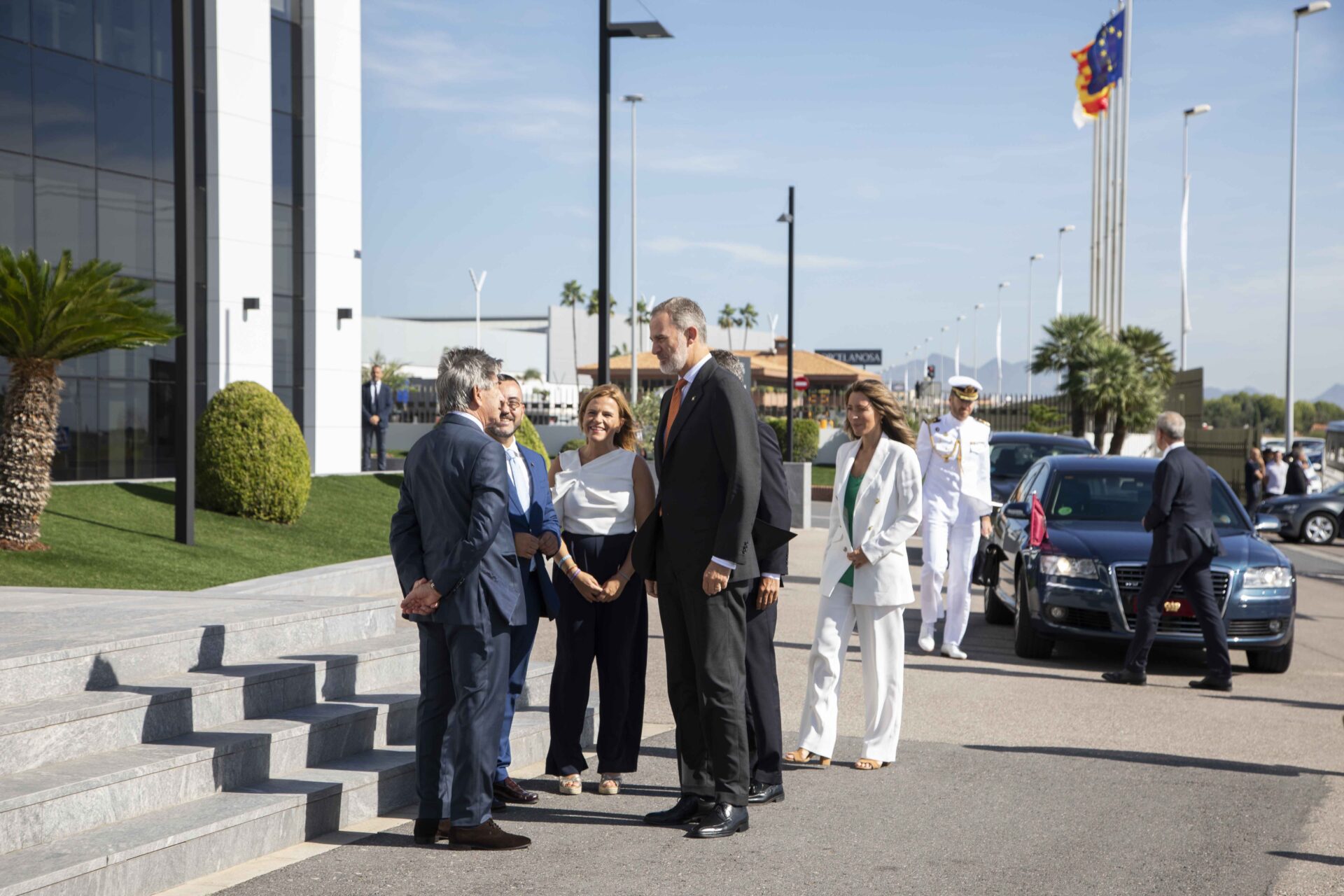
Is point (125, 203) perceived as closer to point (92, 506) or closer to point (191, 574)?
point (92, 506)

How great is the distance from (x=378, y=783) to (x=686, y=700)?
4.44 feet

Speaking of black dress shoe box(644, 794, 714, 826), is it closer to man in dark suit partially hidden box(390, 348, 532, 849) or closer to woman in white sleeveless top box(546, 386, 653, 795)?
woman in white sleeveless top box(546, 386, 653, 795)

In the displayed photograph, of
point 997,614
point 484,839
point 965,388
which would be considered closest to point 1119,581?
point 965,388

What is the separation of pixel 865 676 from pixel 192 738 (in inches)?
128

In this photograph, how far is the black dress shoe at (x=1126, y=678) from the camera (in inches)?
367

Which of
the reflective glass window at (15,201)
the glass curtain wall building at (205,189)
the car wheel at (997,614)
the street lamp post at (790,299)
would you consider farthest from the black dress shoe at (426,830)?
the street lamp post at (790,299)

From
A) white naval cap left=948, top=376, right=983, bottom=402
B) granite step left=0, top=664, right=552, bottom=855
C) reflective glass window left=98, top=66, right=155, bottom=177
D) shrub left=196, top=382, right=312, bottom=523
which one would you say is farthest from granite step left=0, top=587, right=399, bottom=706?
reflective glass window left=98, top=66, right=155, bottom=177

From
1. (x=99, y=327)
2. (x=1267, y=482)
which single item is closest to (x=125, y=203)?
(x=99, y=327)

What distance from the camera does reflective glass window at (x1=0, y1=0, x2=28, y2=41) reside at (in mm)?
18812

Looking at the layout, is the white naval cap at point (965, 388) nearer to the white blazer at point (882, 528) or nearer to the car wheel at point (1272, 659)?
the car wheel at point (1272, 659)

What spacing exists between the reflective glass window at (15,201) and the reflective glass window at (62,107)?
417 millimetres

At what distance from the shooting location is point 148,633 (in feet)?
19.1

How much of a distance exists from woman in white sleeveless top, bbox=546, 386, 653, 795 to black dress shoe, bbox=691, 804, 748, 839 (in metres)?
0.70

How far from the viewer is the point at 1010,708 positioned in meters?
8.28
